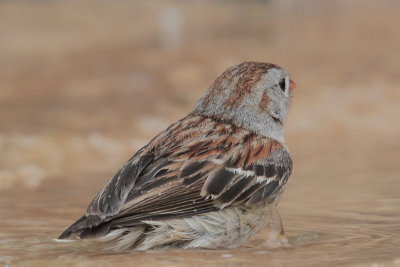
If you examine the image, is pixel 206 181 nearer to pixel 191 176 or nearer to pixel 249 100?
pixel 191 176

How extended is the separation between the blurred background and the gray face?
2.37 feet

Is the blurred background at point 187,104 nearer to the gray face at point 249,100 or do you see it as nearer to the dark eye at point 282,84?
the gray face at point 249,100

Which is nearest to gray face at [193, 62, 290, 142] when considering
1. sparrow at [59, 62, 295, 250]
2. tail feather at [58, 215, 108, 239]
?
sparrow at [59, 62, 295, 250]

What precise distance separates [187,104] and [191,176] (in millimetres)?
5332

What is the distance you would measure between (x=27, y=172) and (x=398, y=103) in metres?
4.61

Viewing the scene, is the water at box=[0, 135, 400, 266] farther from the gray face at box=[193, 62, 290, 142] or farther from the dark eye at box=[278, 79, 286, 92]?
the dark eye at box=[278, 79, 286, 92]

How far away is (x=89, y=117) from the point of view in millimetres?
10375

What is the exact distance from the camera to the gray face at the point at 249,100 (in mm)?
6551

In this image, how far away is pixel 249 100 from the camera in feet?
21.7

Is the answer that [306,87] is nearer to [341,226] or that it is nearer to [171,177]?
[341,226]

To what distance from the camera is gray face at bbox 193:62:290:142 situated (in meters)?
6.55

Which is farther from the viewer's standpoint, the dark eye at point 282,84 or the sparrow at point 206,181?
the dark eye at point 282,84

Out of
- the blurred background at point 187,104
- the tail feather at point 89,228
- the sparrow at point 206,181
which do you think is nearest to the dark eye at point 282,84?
the sparrow at point 206,181

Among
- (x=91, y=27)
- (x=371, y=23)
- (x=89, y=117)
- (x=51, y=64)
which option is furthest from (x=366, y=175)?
(x=91, y=27)
